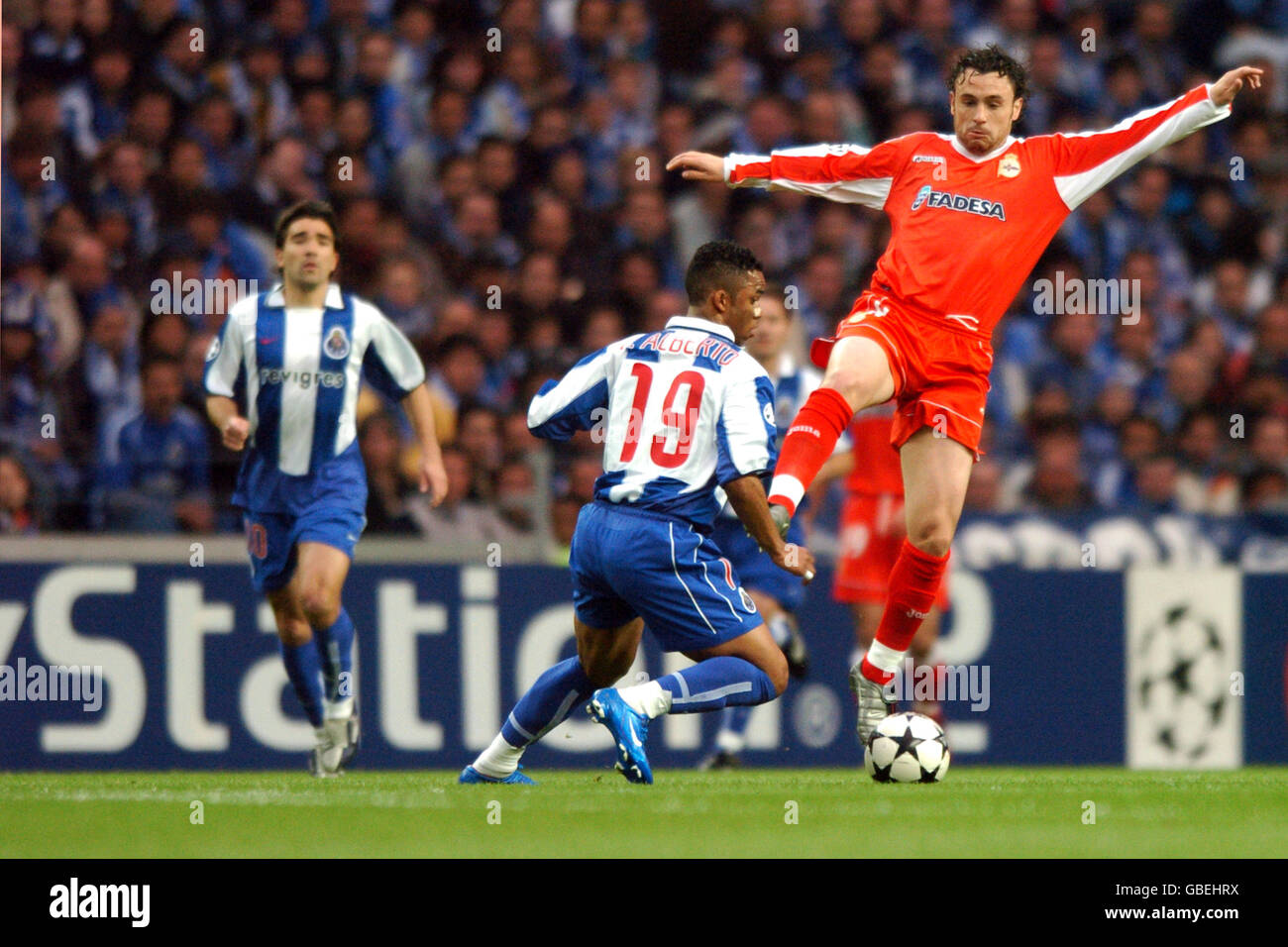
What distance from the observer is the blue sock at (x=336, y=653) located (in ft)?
25.1

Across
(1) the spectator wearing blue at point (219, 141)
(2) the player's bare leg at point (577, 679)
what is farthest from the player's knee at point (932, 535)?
(1) the spectator wearing blue at point (219, 141)

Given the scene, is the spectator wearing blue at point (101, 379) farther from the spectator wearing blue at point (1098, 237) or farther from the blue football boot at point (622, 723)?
the spectator wearing blue at point (1098, 237)

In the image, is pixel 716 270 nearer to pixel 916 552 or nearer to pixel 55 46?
pixel 916 552

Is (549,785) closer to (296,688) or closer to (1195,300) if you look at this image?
(296,688)

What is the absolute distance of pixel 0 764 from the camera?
9.46m

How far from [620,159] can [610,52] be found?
0.92 meters

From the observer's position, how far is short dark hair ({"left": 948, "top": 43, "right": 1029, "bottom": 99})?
6727 millimetres

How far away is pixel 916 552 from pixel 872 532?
2.96 metres

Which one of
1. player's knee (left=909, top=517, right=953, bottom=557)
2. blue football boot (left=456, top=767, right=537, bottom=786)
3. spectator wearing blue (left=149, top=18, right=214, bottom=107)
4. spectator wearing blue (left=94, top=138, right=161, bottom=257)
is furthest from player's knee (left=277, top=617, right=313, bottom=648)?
spectator wearing blue (left=149, top=18, right=214, bottom=107)

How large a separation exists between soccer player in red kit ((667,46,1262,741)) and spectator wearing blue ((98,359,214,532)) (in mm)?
3803

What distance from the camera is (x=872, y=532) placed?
9.70 metres

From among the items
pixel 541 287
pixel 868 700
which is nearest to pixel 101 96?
pixel 541 287

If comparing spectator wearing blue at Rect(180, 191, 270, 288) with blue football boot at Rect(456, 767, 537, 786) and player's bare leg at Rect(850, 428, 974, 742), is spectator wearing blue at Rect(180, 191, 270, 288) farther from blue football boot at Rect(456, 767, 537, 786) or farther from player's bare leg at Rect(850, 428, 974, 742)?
player's bare leg at Rect(850, 428, 974, 742)

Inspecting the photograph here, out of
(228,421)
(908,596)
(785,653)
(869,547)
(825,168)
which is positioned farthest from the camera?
(869,547)
